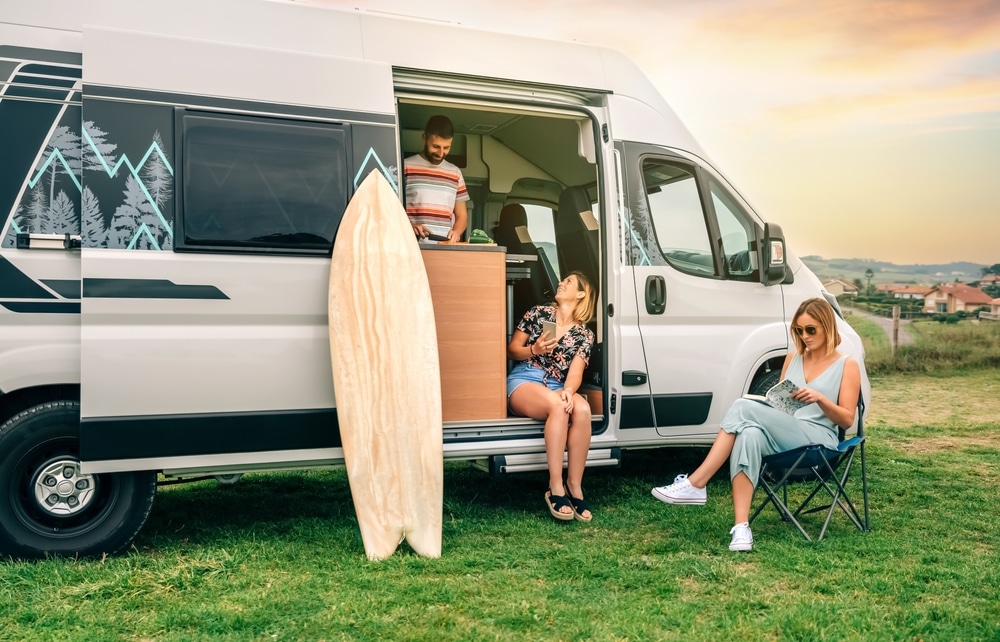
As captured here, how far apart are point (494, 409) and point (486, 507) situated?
2.43 feet

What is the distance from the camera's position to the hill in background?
14906 millimetres

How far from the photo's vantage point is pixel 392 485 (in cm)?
455

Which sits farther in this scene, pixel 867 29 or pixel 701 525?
pixel 867 29

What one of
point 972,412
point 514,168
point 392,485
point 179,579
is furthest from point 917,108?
point 179,579

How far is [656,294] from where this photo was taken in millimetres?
5426

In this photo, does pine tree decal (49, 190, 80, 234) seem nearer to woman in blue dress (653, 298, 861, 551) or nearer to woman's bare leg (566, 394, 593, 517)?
woman's bare leg (566, 394, 593, 517)

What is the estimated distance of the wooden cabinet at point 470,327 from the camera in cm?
505

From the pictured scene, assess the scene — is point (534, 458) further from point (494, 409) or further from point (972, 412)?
point (972, 412)

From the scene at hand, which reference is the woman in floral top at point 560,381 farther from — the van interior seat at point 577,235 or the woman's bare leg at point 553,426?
the van interior seat at point 577,235

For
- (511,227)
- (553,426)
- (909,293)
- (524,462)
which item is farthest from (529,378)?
(909,293)

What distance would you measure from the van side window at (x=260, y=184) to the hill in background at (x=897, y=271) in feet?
38.1

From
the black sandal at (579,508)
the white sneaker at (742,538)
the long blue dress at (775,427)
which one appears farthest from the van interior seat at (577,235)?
the white sneaker at (742,538)

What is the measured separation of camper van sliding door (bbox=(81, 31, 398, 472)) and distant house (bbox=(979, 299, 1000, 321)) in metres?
14.0

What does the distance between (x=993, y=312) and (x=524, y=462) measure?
1345cm
